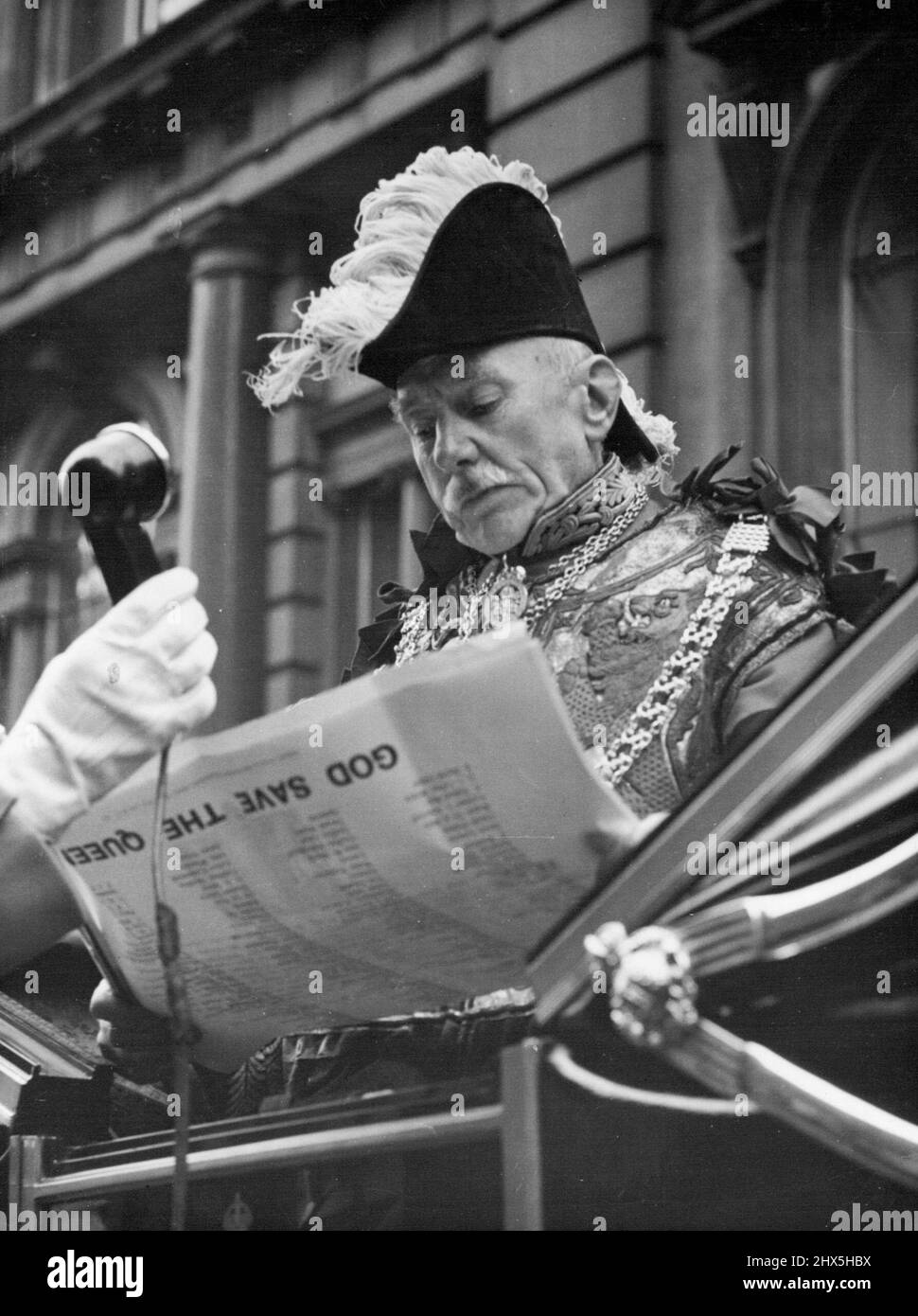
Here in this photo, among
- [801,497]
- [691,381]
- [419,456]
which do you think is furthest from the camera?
[691,381]

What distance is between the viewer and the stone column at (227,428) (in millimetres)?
2709

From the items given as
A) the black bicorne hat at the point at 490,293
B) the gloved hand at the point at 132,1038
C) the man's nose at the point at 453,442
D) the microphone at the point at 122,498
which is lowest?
the gloved hand at the point at 132,1038

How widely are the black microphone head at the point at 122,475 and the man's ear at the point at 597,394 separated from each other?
58 centimetres

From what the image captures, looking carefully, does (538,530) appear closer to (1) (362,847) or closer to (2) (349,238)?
(2) (349,238)

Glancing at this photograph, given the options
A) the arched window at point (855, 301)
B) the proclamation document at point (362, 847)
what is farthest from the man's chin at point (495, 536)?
the proclamation document at point (362, 847)

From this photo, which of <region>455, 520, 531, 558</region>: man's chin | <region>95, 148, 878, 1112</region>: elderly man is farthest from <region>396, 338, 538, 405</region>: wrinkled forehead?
<region>455, 520, 531, 558</region>: man's chin

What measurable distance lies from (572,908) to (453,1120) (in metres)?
0.22

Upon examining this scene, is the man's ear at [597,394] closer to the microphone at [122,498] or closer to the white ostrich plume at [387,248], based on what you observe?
the white ostrich plume at [387,248]

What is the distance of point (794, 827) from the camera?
1.71 meters

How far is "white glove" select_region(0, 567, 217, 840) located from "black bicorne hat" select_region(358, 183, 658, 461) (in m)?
0.49

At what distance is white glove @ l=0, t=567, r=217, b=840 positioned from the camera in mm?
1909

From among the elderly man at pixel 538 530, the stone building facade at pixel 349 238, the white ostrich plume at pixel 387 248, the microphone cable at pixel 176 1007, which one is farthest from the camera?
the stone building facade at pixel 349 238
